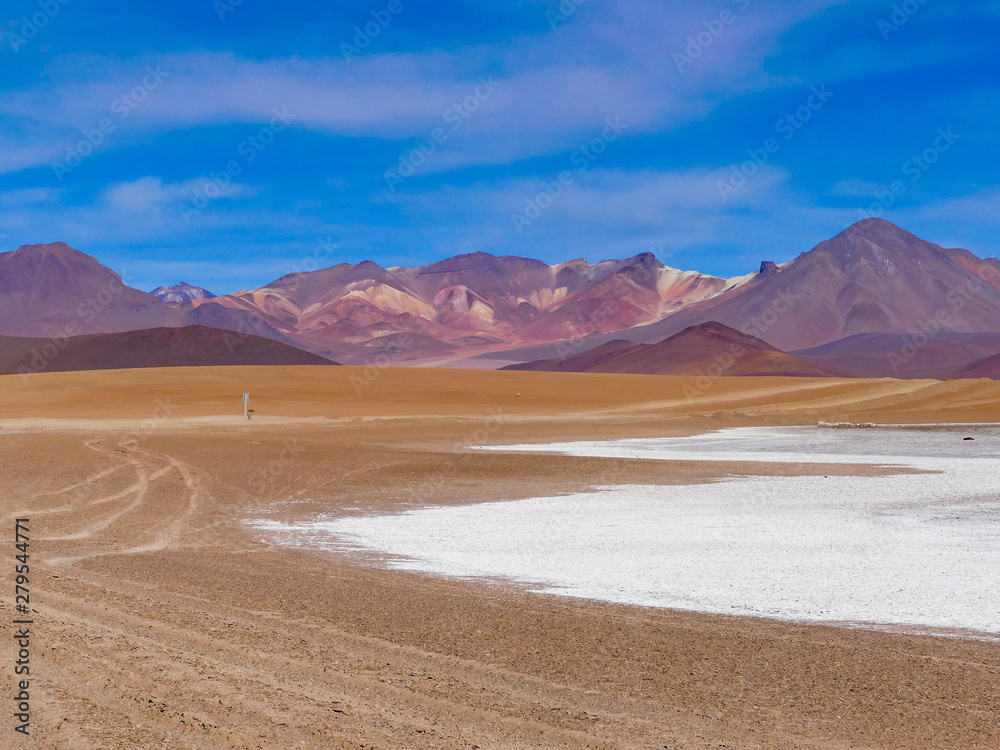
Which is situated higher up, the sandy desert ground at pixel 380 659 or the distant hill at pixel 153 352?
the distant hill at pixel 153 352

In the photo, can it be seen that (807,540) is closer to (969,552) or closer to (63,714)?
(969,552)

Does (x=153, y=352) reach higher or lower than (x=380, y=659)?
higher

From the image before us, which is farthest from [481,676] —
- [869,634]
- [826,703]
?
[869,634]

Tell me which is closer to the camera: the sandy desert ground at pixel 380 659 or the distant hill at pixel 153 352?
the sandy desert ground at pixel 380 659

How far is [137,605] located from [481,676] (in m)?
3.66

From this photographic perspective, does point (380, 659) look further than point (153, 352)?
No

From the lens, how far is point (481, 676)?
7.00m

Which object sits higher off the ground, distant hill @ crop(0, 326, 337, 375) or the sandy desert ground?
distant hill @ crop(0, 326, 337, 375)

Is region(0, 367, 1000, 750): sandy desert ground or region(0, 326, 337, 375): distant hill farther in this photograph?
region(0, 326, 337, 375): distant hill

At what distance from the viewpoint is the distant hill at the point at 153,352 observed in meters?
151

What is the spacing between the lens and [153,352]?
507ft

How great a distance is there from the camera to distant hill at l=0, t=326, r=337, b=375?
497 ft

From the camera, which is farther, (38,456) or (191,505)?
(38,456)

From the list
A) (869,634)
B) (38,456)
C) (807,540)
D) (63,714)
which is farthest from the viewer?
(38,456)
